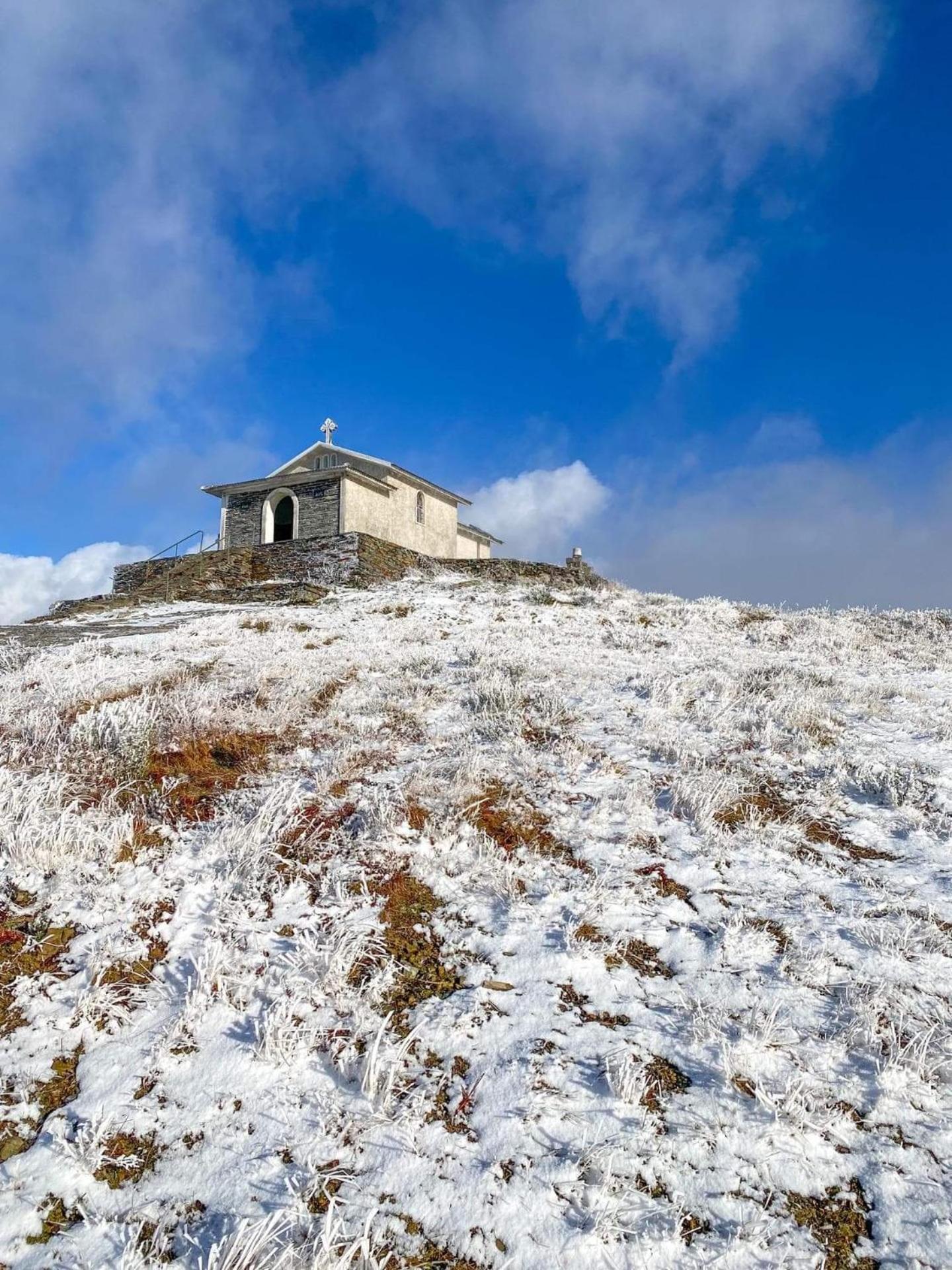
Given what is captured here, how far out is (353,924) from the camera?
4289 millimetres

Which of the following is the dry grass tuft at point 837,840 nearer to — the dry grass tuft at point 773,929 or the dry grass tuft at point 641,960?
the dry grass tuft at point 773,929

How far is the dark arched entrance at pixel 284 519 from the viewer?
1211 inches

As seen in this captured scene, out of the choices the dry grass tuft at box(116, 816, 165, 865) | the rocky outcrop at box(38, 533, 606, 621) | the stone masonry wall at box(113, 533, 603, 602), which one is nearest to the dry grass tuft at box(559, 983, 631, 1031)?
the dry grass tuft at box(116, 816, 165, 865)

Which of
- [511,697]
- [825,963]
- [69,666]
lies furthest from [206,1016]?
[69,666]

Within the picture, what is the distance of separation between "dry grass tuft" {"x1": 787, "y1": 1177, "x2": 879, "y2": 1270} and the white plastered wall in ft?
78.9

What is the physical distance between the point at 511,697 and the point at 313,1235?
595 cm

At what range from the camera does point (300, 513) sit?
29297mm

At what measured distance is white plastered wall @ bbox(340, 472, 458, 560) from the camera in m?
28.6

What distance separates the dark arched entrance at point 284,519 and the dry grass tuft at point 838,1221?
96.8 ft

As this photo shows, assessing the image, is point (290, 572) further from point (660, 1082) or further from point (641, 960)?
point (660, 1082)

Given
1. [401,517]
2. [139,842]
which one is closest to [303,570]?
[401,517]

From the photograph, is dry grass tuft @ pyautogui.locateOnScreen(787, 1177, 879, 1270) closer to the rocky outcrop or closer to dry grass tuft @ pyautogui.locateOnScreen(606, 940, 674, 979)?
dry grass tuft @ pyautogui.locateOnScreen(606, 940, 674, 979)

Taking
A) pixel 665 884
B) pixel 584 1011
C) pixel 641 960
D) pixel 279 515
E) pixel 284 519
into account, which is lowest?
pixel 584 1011

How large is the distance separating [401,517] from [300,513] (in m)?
4.64
